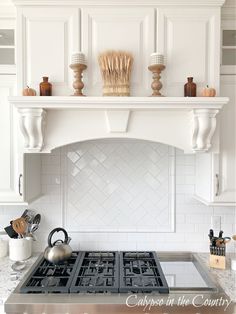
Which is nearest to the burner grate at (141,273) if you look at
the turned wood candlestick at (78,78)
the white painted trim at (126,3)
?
the turned wood candlestick at (78,78)

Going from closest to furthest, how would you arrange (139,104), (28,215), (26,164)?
(139,104) < (26,164) < (28,215)

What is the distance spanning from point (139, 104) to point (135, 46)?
361 mm

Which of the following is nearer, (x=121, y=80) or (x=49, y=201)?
(x=121, y=80)

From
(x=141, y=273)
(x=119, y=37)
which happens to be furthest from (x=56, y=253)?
(x=119, y=37)

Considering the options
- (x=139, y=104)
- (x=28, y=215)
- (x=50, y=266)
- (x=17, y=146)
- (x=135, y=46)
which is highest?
(x=135, y=46)

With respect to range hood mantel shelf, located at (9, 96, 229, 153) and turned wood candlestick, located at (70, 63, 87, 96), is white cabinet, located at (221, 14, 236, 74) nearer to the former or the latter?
range hood mantel shelf, located at (9, 96, 229, 153)

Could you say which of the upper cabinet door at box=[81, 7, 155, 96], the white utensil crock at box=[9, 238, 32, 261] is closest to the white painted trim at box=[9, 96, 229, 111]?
the upper cabinet door at box=[81, 7, 155, 96]

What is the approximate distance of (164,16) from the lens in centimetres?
160

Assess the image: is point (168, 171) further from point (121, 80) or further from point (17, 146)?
point (17, 146)

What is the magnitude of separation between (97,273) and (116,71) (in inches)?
46.2

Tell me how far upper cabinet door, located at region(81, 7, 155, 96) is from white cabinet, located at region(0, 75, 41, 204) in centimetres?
49

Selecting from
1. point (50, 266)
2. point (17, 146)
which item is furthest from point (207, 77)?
point (50, 266)

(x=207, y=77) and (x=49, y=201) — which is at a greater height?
(x=207, y=77)

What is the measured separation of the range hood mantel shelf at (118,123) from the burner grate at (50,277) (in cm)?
73
